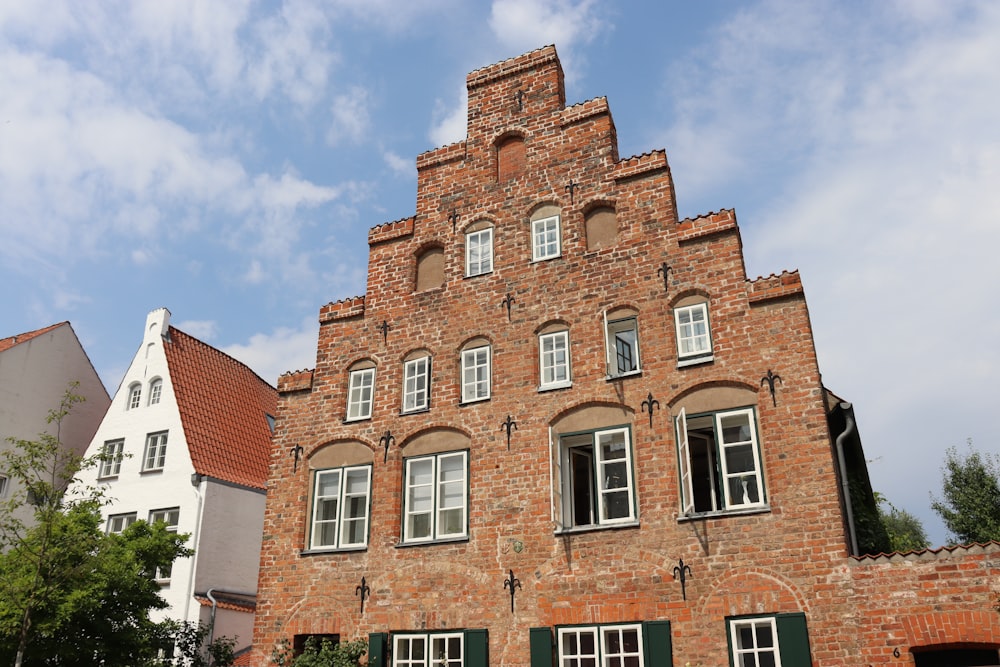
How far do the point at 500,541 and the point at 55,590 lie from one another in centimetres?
765

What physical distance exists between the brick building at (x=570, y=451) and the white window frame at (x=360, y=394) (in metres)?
0.04

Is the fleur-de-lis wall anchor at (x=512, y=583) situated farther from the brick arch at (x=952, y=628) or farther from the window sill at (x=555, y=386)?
the brick arch at (x=952, y=628)

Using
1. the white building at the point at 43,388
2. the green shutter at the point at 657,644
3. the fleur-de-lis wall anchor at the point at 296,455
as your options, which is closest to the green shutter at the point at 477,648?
the green shutter at the point at 657,644

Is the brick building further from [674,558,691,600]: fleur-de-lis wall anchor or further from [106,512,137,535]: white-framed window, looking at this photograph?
[106,512,137,535]: white-framed window

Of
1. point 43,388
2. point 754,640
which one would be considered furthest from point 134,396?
point 754,640

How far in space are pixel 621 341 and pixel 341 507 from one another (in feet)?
21.1

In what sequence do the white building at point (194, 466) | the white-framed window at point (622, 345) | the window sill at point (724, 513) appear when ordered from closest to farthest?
the window sill at point (724, 513)
the white-framed window at point (622, 345)
the white building at point (194, 466)

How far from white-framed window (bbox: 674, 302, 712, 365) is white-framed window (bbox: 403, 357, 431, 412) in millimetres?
5116

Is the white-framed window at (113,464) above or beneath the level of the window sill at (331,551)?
above

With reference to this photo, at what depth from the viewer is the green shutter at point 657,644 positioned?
1211cm

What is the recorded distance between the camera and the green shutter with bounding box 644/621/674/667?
12.1m

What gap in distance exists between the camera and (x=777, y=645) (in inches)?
452

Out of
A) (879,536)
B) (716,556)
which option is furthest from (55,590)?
(879,536)

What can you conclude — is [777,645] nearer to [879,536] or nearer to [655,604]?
[655,604]
